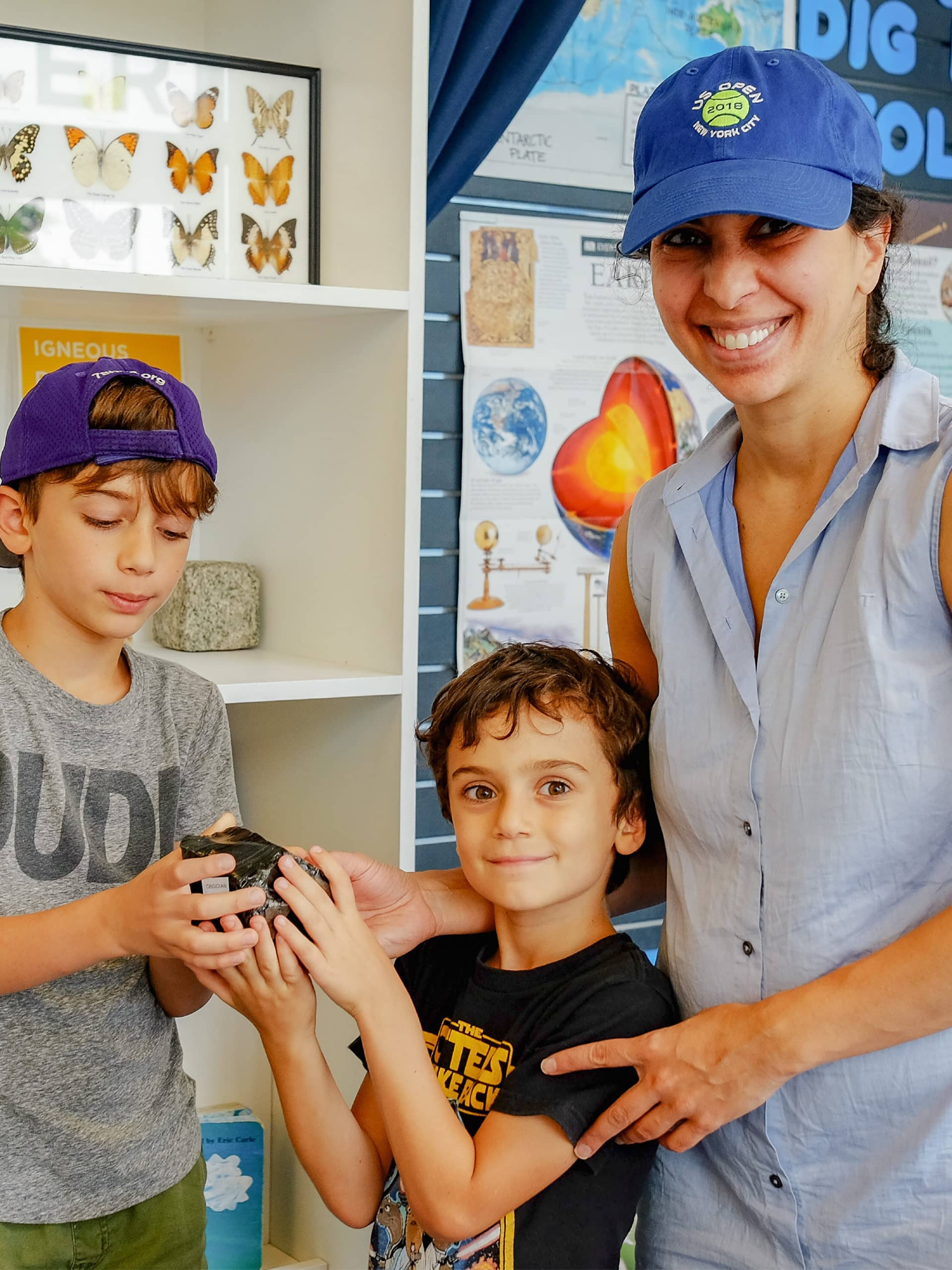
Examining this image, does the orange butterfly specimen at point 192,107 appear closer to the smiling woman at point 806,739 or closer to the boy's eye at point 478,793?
the smiling woman at point 806,739

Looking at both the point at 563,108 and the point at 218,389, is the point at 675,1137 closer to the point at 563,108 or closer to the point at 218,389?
the point at 218,389

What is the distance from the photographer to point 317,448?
1.82 metres

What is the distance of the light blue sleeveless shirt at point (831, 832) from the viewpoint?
3.44 feet

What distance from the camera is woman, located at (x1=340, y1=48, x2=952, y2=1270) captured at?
3.42 ft

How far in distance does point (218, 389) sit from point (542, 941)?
1.13m

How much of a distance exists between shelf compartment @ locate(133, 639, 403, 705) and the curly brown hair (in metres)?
0.30

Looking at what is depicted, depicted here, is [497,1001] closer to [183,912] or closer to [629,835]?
[629,835]

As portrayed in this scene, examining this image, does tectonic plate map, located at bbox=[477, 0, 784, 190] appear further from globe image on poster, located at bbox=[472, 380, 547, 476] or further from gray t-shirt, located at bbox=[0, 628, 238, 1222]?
gray t-shirt, located at bbox=[0, 628, 238, 1222]

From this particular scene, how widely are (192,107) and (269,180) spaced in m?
0.13

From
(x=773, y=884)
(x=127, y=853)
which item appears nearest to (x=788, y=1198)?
(x=773, y=884)

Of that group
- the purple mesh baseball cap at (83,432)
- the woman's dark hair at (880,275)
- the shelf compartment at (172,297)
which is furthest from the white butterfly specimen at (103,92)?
the woman's dark hair at (880,275)

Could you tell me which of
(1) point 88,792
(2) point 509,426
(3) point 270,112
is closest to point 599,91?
(2) point 509,426

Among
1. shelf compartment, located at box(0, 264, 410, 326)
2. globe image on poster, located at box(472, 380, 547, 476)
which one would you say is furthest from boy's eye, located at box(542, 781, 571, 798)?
globe image on poster, located at box(472, 380, 547, 476)

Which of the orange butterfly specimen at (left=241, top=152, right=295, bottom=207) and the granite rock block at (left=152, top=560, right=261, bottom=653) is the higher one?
the orange butterfly specimen at (left=241, top=152, right=295, bottom=207)
